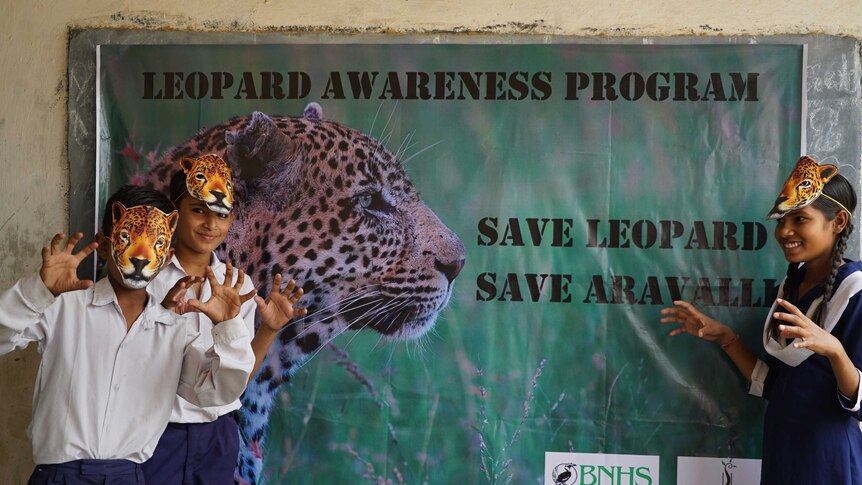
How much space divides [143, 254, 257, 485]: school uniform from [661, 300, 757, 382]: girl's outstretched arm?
1.52 metres

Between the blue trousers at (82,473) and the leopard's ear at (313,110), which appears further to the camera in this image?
the leopard's ear at (313,110)

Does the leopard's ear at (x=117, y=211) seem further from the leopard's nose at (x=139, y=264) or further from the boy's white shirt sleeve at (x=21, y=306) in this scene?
the boy's white shirt sleeve at (x=21, y=306)

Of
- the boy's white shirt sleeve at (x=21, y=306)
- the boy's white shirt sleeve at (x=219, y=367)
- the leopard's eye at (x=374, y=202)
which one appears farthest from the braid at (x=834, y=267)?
the boy's white shirt sleeve at (x=21, y=306)

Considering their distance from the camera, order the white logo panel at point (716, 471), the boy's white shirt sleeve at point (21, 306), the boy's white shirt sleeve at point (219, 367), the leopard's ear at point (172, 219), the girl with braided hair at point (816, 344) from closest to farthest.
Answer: the boy's white shirt sleeve at point (21, 306)
the boy's white shirt sleeve at point (219, 367)
the leopard's ear at point (172, 219)
the girl with braided hair at point (816, 344)
the white logo panel at point (716, 471)

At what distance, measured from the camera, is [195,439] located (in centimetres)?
238

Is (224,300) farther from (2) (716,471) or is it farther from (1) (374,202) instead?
(2) (716,471)

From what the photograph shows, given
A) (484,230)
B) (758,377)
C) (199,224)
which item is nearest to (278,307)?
(199,224)

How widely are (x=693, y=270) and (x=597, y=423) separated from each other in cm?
68

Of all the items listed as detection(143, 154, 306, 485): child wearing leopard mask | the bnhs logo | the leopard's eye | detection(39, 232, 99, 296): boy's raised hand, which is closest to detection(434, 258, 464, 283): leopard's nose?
→ the leopard's eye

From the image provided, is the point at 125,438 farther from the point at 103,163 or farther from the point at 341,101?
the point at 341,101

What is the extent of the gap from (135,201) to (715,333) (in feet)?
6.49

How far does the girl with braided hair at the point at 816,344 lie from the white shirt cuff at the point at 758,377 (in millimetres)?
86

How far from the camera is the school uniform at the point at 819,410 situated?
232 cm

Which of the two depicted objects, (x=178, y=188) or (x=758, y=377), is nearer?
(x=178, y=188)
